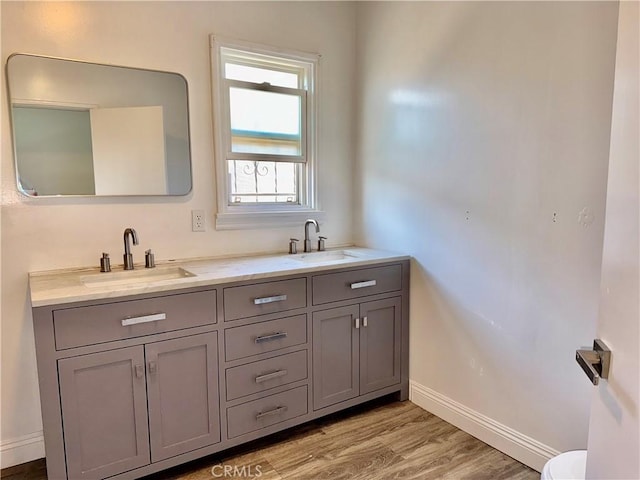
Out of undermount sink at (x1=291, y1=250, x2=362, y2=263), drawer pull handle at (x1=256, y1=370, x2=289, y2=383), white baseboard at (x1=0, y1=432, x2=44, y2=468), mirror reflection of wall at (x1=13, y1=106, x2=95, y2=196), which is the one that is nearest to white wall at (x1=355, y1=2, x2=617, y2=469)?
undermount sink at (x1=291, y1=250, x2=362, y2=263)

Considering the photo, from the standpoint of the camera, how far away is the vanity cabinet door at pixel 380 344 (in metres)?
2.47

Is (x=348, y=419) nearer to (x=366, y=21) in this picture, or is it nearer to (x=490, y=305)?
(x=490, y=305)

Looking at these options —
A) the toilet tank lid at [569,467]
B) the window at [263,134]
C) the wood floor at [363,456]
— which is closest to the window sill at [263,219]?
the window at [263,134]

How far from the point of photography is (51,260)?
6.88ft

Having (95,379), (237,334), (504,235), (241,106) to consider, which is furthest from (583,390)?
(241,106)

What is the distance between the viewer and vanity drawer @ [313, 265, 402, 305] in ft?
7.48

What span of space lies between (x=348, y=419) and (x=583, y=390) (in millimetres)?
1212

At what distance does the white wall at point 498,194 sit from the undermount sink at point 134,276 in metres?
1.31

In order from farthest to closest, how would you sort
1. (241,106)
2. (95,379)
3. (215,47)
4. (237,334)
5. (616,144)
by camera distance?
(241,106)
(215,47)
(237,334)
(95,379)
(616,144)

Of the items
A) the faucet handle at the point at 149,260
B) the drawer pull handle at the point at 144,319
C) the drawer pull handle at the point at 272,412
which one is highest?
the faucet handle at the point at 149,260

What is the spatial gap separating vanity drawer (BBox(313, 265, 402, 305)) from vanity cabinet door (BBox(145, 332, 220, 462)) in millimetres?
604

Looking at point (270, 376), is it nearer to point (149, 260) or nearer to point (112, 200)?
point (149, 260)

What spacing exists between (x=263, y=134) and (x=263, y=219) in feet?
1.74

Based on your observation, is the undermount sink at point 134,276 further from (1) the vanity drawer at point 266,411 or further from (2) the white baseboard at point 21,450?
(2) the white baseboard at point 21,450
